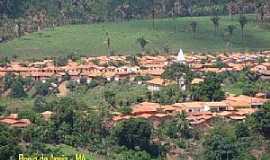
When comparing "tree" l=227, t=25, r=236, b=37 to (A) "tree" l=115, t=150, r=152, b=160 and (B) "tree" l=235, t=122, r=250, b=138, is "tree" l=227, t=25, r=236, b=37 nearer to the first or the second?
(B) "tree" l=235, t=122, r=250, b=138

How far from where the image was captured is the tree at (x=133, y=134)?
105 feet

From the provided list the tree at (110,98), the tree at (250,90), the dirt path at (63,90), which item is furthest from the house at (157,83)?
the dirt path at (63,90)

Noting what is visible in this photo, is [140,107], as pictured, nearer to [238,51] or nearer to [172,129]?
[172,129]

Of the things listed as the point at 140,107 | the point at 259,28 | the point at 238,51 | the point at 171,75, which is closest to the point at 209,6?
the point at 259,28

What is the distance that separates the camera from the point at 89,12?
77.9 meters

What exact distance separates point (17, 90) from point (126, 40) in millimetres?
21810

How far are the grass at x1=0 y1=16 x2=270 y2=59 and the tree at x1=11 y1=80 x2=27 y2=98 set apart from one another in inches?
591

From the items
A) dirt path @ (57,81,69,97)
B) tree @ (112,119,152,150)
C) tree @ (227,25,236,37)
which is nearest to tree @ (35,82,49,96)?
dirt path @ (57,81,69,97)

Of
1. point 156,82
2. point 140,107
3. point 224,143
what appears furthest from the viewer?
point 156,82

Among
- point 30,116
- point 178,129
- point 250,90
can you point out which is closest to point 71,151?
point 30,116

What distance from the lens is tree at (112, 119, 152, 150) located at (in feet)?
105

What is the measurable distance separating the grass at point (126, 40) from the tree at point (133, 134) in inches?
1246

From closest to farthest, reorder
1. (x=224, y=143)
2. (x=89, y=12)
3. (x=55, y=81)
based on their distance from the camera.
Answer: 1. (x=224, y=143)
2. (x=55, y=81)
3. (x=89, y=12)

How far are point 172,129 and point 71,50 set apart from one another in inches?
1274
